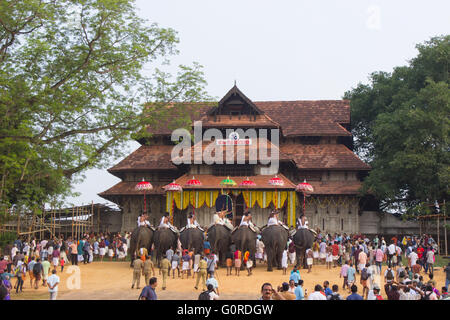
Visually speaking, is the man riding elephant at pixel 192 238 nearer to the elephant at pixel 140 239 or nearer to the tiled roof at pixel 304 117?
the elephant at pixel 140 239

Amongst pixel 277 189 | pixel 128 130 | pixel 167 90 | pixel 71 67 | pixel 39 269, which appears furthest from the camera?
pixel 277 189

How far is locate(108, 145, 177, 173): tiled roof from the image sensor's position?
3638 cm

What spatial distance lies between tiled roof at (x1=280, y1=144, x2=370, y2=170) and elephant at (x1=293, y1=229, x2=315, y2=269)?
12183 mm

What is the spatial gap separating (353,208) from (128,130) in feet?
63.2

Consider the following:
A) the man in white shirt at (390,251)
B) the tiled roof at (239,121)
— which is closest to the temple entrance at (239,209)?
the tiled roof at (239,121)

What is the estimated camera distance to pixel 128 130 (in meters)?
21.7

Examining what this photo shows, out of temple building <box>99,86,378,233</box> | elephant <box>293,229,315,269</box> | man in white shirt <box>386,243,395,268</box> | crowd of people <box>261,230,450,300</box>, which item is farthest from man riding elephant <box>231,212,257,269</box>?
man in white shirt <box>386,243,395,268</box>

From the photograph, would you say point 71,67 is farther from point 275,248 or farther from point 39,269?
point 275,248

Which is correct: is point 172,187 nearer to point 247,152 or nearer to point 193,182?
point 193,182

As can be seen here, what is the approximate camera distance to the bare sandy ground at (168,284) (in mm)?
16797

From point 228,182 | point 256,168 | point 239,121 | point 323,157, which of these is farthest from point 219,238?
point 323,157

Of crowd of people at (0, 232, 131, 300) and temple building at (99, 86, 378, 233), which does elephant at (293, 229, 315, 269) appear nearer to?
temple building at (99, 86, 378, 233)

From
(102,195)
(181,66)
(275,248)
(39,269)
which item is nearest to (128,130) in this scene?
(181,66)

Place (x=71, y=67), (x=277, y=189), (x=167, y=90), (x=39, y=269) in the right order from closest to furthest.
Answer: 1. (x=39, y=269)
2. (x=71, y=67)
3. (x=167, y=90)
4. (x=277, y=189)
